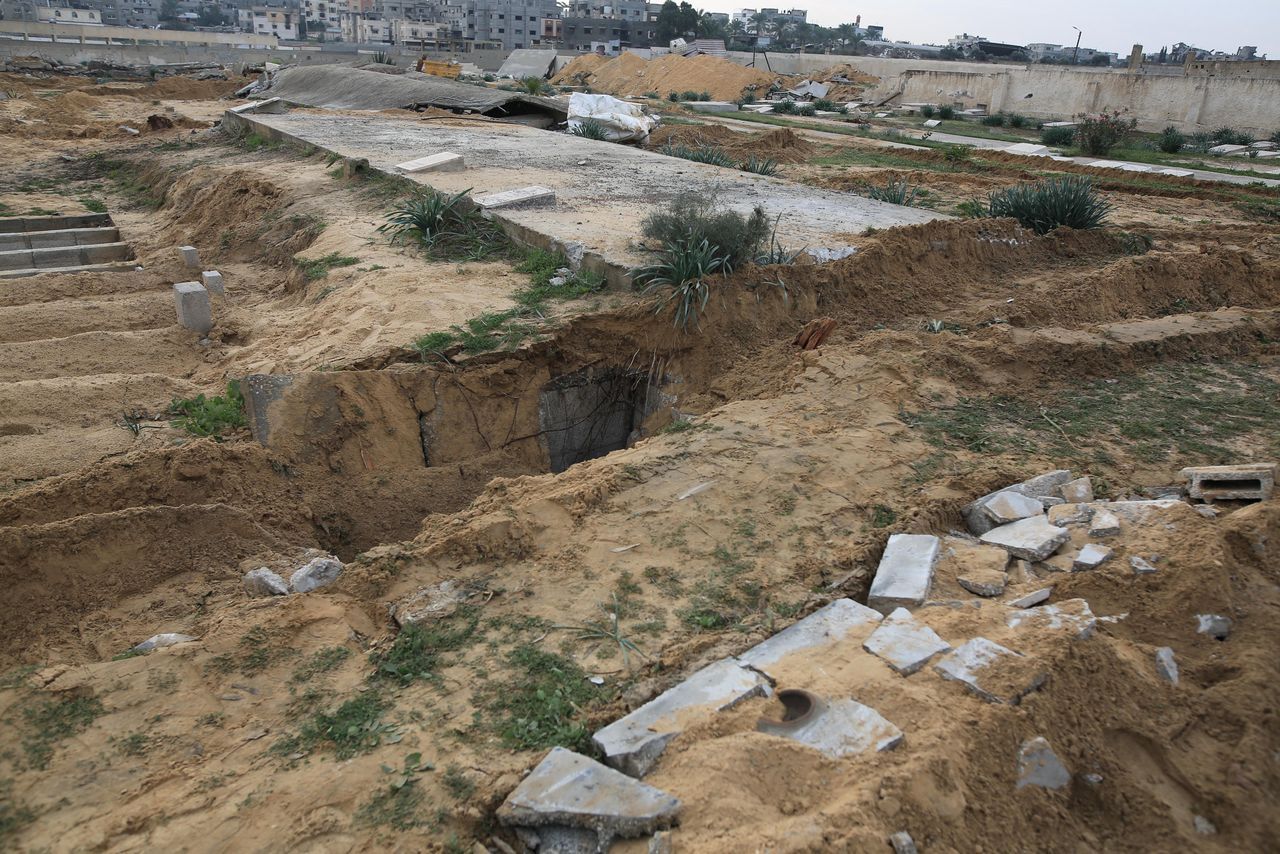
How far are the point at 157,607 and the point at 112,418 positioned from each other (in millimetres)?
2027

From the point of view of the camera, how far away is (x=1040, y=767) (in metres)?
2.61

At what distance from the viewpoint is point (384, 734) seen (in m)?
2.88

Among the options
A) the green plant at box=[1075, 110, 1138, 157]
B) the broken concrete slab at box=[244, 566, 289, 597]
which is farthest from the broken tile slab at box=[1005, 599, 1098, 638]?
the green plant at box=[1075, 110, 1138, 157]

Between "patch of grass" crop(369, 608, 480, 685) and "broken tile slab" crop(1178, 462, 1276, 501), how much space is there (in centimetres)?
358

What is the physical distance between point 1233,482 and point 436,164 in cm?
923

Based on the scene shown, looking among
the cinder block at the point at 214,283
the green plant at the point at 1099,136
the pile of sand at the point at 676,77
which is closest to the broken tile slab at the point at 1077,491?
the cinder block at the point at 214,283

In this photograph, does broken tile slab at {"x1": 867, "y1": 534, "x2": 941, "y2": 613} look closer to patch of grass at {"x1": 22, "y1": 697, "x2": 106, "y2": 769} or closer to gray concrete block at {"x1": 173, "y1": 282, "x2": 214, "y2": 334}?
patch of grass at {"x1": 22, "y1": 697, "x2": 106, "y2": 769}

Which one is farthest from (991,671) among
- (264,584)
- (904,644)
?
(264,584)

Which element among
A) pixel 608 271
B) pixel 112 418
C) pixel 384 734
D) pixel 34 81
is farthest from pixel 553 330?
pixel 34 81

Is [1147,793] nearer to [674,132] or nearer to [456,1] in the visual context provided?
[674,132]

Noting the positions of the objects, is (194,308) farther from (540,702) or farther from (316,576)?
(540,702)

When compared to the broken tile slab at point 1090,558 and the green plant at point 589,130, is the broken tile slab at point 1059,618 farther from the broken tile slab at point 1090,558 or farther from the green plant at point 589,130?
the green plant at point 589,130

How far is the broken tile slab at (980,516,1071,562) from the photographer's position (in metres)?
3.71

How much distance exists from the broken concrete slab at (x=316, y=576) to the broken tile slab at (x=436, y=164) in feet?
24.6
